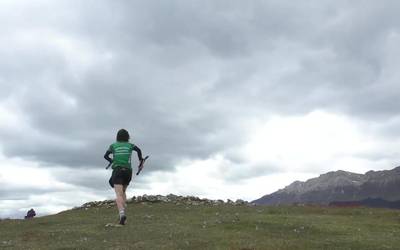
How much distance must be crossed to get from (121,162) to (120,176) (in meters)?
0.72

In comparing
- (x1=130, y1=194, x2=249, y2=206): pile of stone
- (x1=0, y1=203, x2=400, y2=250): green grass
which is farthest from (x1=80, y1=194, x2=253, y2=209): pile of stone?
(x1=0, y1=203, x2=400, y2=250): green grass

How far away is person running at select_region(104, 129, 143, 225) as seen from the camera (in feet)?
89.3

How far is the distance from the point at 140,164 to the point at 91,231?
17.2ft

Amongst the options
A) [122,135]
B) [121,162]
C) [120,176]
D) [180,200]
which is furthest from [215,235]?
[180,200]

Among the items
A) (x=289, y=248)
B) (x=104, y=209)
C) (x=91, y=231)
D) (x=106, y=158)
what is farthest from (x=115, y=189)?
(x=104, y=209)

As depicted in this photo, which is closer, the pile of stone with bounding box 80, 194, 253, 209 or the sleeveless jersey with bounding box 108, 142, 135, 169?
the sleeveless jersey with bounding box 108, 142, 135, 169

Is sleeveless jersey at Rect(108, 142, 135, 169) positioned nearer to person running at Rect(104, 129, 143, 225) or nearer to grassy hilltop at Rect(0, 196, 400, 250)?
person running at Rect(104, 129, 143, 225)

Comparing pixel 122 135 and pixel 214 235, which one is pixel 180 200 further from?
pixel 122 135

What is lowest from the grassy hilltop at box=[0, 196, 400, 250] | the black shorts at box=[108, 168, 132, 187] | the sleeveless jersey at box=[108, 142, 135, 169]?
the grassy hilltop at box=[0, 196, 400, 250]

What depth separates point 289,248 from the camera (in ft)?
77.9

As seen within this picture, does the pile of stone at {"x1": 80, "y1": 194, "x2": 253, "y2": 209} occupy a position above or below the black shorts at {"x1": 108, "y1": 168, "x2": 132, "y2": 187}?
above

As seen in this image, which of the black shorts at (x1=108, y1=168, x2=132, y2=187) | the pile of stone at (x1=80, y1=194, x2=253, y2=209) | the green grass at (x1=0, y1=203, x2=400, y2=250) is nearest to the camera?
the green grass at (x1=0, y1=203, x2=400, y2=250)

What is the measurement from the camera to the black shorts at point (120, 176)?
27.2 metres

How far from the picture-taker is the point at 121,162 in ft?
89.2
